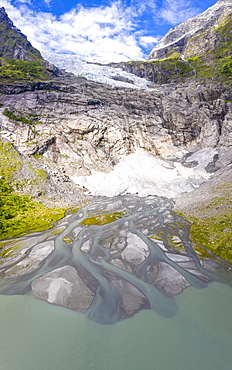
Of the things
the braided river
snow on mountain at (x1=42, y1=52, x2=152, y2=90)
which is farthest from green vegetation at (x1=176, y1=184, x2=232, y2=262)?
snow on mountain at (x1=42, y1=52, x2=152, y2=90)

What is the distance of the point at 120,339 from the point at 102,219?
34473 mm

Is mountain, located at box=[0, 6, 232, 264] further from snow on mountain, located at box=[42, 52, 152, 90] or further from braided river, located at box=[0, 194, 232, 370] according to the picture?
braided river, located at box=[0, 194, 232, 370]

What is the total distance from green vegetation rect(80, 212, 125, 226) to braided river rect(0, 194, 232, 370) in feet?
34.0

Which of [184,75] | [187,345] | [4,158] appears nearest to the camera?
[187,345]

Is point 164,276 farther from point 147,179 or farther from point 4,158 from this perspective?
point 4,158

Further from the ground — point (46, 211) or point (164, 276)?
point (164, 276)

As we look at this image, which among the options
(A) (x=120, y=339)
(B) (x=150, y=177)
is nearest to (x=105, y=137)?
(B) (x=150, y=177)

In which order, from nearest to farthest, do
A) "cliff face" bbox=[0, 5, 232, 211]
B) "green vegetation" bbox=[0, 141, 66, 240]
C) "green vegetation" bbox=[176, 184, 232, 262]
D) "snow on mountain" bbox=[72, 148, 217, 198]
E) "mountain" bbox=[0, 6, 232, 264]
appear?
"green vegetation" bbox=[176, 184, 232, 262]
"green vegetation" bbox=[0, 141, 66, 240]
"mountain" bbox=[0, 6, 232, 264]
"snow on mountain" bbox=[72, 148, 217, 198]
"cliff face" bbox=[0, 5, 232, 211]

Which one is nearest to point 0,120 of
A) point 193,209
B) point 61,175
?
point 61,175

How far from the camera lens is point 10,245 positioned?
35688 millimetres

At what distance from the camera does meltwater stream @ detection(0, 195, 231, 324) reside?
20.4 m

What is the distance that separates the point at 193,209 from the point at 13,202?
173 ft

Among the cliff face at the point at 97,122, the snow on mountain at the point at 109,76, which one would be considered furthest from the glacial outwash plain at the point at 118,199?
the snow on mountain at the point at 109,76

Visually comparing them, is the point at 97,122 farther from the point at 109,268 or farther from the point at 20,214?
the point at 109,268
